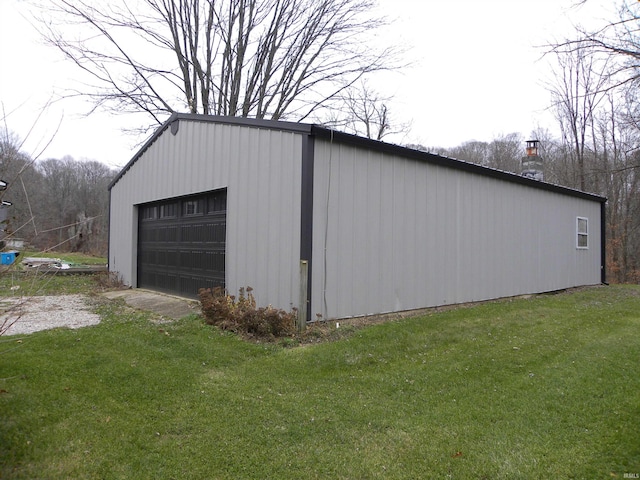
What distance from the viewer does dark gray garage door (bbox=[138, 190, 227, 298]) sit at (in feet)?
26.7

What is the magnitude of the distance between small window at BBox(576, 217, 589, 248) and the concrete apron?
37.4ft

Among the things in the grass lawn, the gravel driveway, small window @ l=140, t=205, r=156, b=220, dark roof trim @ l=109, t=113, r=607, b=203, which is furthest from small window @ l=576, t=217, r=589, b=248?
the gravel driveway

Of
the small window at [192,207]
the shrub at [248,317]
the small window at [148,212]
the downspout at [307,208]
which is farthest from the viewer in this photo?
the small window at [148,212]

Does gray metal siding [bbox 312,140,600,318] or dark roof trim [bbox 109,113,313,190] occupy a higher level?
dark roof trim [bbox 109,113,313,190]

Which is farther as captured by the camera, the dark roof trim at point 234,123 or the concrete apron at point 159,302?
the concrete apron at point 159,302

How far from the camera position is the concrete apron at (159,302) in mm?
7500

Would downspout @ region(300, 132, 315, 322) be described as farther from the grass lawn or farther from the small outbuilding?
the grass lawn

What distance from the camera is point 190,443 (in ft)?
9.96

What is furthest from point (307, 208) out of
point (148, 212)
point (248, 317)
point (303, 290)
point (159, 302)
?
point (148, 212)

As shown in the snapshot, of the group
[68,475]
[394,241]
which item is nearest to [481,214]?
[394,241]

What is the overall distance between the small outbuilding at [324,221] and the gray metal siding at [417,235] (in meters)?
0.02

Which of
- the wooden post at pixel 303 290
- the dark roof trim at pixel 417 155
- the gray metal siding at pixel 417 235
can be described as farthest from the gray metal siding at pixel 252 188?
the dark roof trim at pixel 417 155

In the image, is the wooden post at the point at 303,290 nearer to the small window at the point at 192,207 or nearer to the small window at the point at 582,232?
the small window at the point at 192,207

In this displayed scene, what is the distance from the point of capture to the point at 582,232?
1338cm
